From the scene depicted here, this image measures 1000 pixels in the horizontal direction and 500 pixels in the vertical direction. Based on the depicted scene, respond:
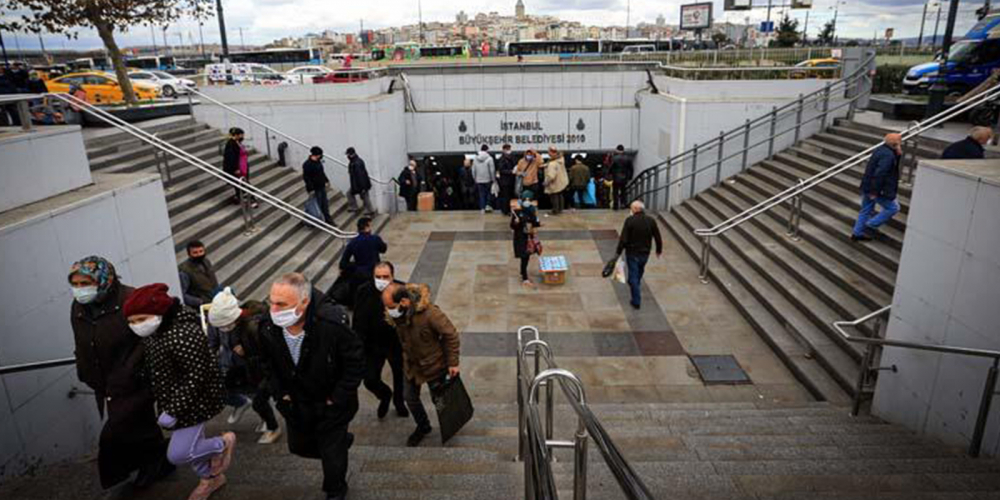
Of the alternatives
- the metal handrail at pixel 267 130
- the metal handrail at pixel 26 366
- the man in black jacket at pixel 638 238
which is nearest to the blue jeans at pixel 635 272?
the man in black jacket at pixel 638 238

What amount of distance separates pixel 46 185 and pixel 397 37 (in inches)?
7146

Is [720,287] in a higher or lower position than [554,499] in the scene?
lower

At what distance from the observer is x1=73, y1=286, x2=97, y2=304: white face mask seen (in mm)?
3574

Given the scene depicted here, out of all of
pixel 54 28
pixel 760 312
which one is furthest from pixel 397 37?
pixel 760 312

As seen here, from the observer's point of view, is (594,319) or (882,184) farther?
(594,319)

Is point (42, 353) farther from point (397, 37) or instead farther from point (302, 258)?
point (397, 37)

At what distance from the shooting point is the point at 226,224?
33.6ft

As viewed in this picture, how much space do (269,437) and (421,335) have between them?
1.84 m

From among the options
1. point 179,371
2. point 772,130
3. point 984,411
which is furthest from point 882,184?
point 179,371

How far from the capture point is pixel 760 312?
815 centimetres

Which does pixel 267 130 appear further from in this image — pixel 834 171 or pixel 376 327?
pixel 834 171

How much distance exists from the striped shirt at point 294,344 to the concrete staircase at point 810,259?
533 centimetres

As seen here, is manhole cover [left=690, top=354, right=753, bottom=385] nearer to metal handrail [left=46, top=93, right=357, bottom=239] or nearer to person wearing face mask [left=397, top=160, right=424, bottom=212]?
metal handrail [left=46, top=93, right=357, bottom=239]

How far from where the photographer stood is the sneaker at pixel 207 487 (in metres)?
3.67
